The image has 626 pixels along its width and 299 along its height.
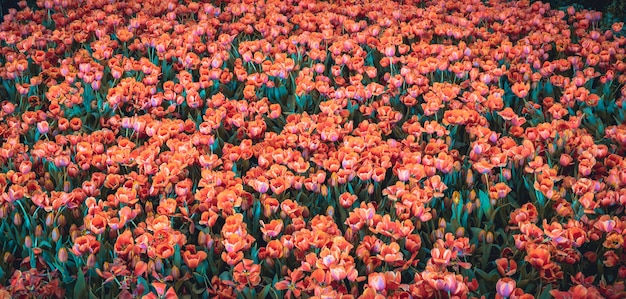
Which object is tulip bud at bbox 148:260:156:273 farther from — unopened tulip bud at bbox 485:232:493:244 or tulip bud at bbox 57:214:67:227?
unopened tulip bud at bbox 485:232:493:244

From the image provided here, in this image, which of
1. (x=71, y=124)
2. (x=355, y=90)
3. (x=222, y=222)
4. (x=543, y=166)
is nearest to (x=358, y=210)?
(x=222, y=222)

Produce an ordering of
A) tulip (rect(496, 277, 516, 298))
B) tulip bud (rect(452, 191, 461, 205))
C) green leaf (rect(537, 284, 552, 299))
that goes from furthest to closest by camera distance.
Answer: tulip bud (rect(452, 191, 461, 205)) → green leaf (rect(537, 284, 552, 299)) → tulip (rect(496, 277, 516, 298))

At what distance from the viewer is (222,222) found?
264cm

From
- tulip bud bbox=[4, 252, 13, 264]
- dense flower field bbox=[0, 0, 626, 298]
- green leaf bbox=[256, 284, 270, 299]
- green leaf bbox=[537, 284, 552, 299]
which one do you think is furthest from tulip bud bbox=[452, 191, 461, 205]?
tulip bud bbox=[4, 252, 13, 264]

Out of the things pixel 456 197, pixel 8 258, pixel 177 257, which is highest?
pixel 456 197

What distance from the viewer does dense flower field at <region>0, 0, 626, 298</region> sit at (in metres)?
2.24

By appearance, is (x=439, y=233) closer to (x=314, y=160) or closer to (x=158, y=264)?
(x=314, y=160)

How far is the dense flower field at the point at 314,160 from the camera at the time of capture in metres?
2.24

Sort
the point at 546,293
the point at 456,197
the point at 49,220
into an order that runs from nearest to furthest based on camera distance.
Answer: the point at 546,293 → the point at 49,220 → the point at 456,197

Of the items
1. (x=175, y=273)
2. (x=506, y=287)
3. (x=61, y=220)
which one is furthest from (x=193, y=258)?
(x=506, y=287)

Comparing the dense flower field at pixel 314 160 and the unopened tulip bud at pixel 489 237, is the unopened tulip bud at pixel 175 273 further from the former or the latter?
the unopened tulip bud at pixel 489 237

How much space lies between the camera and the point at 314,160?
2826 mm

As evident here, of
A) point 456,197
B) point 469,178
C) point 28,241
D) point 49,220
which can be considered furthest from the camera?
point 469,178

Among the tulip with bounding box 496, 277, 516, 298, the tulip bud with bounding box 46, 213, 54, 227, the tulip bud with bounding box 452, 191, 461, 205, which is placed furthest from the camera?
the tulip bud with bounding box 452, 191, 461, 205
